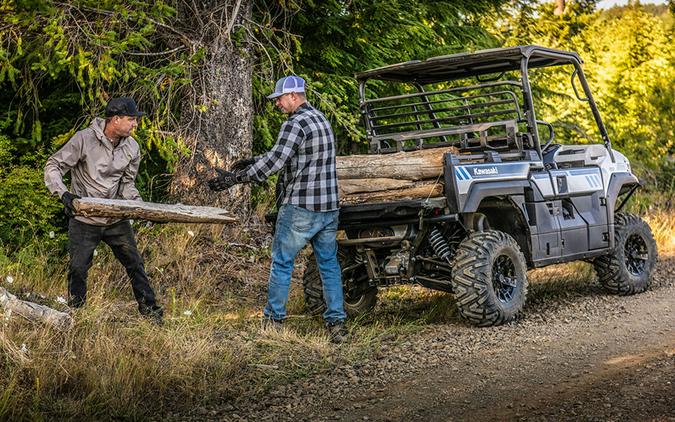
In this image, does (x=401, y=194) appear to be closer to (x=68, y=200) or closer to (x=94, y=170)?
(x=94, y=170)

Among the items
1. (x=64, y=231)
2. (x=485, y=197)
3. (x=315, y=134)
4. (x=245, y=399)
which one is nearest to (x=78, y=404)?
(x=245, y=399)

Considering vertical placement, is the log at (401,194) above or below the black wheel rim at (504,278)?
above

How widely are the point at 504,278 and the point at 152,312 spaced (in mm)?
3181

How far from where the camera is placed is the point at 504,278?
8.27 metres

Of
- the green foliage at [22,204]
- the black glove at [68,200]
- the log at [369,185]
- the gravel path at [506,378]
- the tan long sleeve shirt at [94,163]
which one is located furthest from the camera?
the green foliage at [22,204]

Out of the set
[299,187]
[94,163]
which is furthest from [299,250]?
[94,163]

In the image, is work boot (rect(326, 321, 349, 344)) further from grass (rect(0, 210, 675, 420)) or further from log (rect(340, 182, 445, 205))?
log (rect(340, 182, 445, 205))

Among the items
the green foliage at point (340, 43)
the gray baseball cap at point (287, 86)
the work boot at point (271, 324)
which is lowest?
the work boot at point (271, 324)

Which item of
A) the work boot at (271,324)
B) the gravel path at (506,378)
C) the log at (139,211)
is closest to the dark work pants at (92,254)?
the log at (139,211)

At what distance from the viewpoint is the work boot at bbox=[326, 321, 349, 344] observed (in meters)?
7.50

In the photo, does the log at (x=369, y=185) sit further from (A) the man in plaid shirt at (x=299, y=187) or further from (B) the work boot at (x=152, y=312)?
(B) the work boot at (x=152, y=312)

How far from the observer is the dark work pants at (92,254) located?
7.43 metres

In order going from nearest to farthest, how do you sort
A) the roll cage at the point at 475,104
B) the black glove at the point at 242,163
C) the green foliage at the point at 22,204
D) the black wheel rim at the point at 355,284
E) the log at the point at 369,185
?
the black glove at the point at 242,163
the log at the point at 369,185
the roll cage at the point at 475,104
the black wheel rim at the point at 355,284
the green foliage at the point at 22,204

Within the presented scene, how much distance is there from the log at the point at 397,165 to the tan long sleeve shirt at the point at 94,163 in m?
1.99
